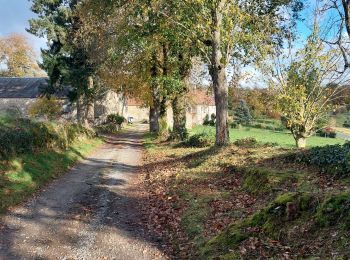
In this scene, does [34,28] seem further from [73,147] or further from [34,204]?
[34,204]

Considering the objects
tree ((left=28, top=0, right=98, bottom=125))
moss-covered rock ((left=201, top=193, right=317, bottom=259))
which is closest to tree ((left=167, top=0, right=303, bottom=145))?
moss-covered rock ((left=201, top=193, right=317, bottom=259))

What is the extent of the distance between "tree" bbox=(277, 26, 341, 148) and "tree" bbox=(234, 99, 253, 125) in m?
50.8

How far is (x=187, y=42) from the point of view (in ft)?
59.8

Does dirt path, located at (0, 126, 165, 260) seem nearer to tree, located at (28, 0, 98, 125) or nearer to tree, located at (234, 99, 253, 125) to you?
tree, located at (28, 0, 98, 125)

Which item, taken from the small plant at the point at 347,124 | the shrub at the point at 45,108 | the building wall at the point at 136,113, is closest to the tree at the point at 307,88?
the shrub at the point at 45,108

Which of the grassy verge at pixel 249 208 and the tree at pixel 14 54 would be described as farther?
the tree at pixel 14 54

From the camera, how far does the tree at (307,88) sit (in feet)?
72.4

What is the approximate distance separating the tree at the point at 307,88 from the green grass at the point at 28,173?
12973 mm

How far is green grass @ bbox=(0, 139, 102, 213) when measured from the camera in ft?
35.5

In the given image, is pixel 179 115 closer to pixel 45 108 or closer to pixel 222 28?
pixel 222 28

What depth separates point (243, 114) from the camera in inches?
2975

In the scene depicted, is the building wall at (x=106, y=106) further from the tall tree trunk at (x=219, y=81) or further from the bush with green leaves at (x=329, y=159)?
the bush with green leaves at (x=329, y=159)

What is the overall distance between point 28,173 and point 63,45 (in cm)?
1943

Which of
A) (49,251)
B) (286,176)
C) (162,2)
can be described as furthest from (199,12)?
(49,251)
